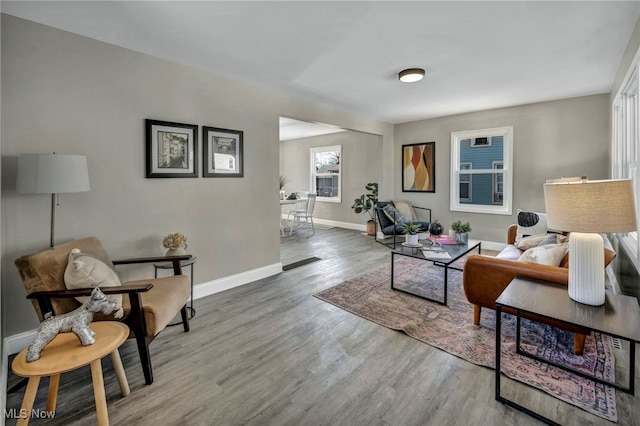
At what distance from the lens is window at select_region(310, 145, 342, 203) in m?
7.96

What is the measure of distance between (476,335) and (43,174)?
3441 millimetres

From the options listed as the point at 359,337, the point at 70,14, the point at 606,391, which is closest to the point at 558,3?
the point at 606,391

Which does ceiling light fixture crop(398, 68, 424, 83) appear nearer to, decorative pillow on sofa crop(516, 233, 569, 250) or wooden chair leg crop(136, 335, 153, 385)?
decorative pillow on sofa crop(516, 233, 569, 250)

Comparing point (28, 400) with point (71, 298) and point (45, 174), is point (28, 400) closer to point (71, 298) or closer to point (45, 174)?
point (71, 298)

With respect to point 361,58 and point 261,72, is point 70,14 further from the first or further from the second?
point 361,58

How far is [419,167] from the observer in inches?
245

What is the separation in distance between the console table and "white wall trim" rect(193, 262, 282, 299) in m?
2.80

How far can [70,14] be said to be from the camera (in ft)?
7.11

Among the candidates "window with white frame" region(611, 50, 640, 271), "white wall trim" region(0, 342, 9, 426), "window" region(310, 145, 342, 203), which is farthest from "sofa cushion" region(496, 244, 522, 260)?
"window" region(310, 145, 342, 203)

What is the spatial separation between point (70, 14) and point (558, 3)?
3508mm

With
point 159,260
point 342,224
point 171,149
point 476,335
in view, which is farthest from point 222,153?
point 342,224

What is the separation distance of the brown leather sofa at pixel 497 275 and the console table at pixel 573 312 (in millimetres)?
150

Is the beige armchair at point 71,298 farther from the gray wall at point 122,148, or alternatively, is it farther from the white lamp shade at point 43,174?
Result: the gray wall at point 122,148

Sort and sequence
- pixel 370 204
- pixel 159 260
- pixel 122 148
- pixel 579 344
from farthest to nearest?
pixel 370 204
pixel 122 148
pixel 159 260
pixel 579 344
